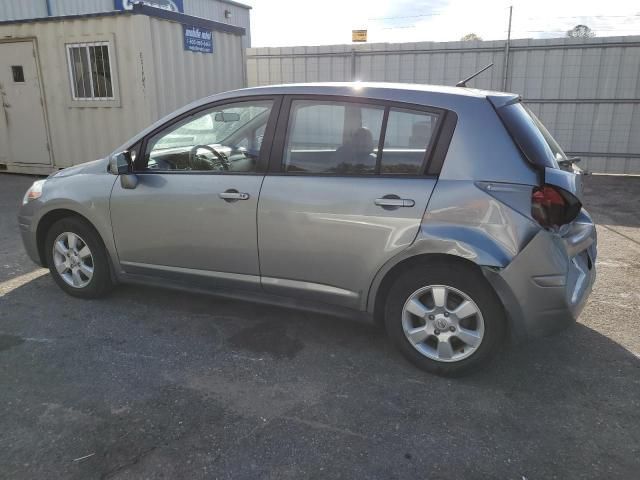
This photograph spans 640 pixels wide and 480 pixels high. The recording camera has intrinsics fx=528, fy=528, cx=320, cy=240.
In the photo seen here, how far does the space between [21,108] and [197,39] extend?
3664 millimetres

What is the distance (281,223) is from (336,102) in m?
0.85

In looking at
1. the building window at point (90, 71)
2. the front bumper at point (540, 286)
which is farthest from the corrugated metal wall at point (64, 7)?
the front bumper at point (540, 286)

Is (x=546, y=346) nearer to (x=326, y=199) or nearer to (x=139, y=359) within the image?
(x=326, y=199)

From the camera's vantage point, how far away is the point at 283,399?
9.72 ft

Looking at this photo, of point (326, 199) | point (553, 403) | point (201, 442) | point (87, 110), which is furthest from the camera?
point (87, 110)

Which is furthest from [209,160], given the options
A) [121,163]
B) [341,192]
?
[341,192]

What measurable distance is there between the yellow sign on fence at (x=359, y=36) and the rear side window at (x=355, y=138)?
9153 mm

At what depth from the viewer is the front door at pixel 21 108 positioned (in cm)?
966

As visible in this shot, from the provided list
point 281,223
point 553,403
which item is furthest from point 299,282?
point 553,403

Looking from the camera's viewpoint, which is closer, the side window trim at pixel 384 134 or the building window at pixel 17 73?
the side window trim at pixel 384 134

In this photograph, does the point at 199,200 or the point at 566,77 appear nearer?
the point at 199,200

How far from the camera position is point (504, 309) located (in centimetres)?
299

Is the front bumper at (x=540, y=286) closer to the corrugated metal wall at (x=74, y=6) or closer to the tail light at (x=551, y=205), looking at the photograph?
the tail light at (x=551, y=205)

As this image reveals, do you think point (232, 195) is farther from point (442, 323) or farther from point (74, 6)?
point (74, 6)
